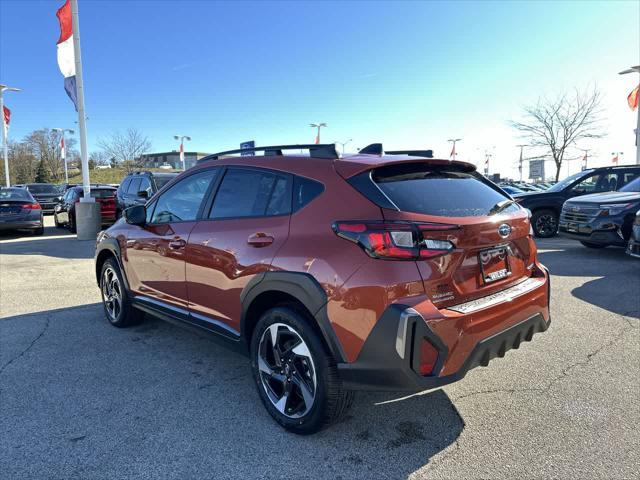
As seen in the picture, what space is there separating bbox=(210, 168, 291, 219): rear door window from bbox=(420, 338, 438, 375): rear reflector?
1.18 metres

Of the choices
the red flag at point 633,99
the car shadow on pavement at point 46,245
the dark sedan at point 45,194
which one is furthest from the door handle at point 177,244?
the red flag at point 633,99

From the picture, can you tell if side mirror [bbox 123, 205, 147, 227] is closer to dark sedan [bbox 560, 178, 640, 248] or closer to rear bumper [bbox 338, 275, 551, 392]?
rear bumper [bbox 338, 275, 551, 392]

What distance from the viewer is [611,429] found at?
277 centimetres

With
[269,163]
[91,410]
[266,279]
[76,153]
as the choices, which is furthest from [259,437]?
[76,153]

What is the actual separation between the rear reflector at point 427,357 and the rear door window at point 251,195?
118cm

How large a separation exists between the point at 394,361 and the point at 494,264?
3.10 feet

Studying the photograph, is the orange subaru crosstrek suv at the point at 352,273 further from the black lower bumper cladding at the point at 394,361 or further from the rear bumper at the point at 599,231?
the rear bumper at the point at 599,231

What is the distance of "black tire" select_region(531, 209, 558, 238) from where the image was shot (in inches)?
465

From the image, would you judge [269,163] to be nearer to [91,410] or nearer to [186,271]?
[186,271]

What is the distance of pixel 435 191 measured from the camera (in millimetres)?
2754

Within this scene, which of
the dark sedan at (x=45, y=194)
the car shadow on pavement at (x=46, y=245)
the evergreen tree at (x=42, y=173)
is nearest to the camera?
the car shadow on pavement at (x=46, y=245)

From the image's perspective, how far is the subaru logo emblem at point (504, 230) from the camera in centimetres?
274

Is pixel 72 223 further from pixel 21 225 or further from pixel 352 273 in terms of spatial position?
pixel 352 273

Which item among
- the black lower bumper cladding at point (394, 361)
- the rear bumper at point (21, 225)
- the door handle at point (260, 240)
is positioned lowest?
the black lower bumper cladding at point (394, 361)
